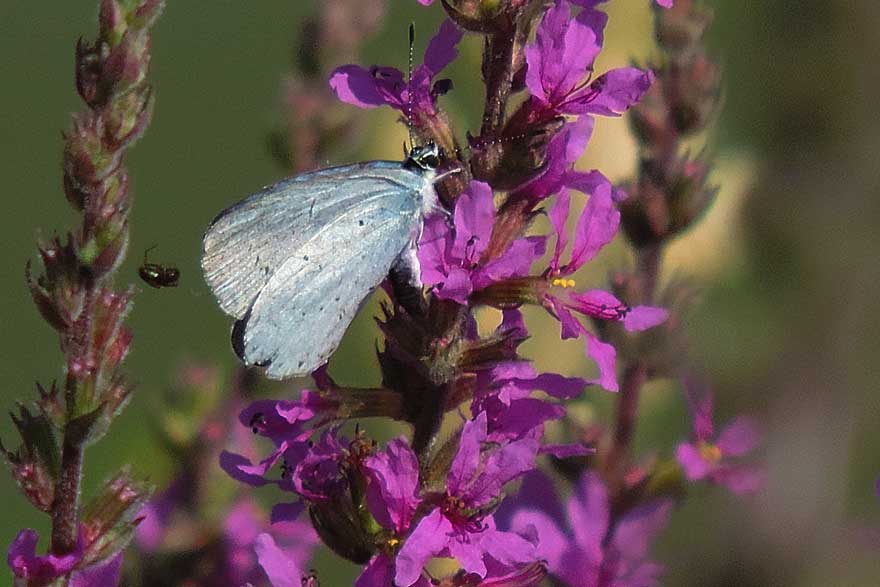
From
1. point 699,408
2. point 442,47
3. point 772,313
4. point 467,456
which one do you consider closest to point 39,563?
point 467,456

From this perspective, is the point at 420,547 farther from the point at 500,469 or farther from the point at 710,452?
the point at 710,452

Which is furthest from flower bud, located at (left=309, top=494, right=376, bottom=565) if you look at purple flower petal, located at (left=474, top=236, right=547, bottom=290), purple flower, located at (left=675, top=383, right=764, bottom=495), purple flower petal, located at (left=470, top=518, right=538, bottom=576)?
purple flower, located at (left=675, top=383, right=764, bottom=495)

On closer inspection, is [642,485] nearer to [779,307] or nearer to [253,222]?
[253,222]

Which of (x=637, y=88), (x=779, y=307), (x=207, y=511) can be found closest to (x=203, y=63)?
(x=779, y=307)

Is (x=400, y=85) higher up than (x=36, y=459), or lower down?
higher up

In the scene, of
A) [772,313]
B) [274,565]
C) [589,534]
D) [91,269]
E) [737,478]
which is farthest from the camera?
[772,313]

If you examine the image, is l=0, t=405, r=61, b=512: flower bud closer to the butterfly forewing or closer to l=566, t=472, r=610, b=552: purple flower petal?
the butterfly forewing

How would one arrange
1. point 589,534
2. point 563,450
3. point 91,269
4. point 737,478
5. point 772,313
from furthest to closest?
point 772,313 < point 737,478 < point 589,534 < point 563,450 < point 91,269
